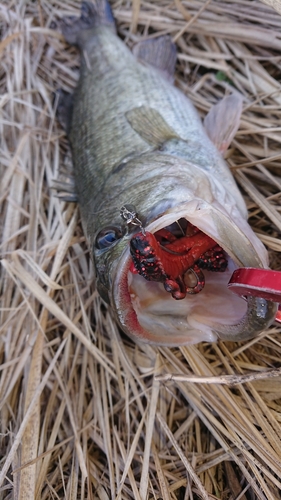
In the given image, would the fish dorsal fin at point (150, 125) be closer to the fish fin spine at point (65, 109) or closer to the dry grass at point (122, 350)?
the dry grass at point (122, 350)

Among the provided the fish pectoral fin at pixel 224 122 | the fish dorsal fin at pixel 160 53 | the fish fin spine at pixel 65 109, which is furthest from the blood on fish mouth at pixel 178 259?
the fish dorsal fin at pixel 160 53

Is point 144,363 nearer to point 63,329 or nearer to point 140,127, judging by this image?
point 63,329

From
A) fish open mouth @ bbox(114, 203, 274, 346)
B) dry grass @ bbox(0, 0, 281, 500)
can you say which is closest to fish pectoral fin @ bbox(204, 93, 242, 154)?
dry grass @ bbox(0, 0, 281, 500)

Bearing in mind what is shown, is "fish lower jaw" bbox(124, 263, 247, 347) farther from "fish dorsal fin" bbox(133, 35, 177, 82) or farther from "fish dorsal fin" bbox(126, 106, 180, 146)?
"fish dorsal fin" bbox(133, 35, 177, 82)

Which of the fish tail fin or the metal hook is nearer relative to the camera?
the metal hook

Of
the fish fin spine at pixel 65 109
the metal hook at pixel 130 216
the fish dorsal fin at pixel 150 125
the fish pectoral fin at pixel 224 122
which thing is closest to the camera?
the metal hook at pixel 130 216
